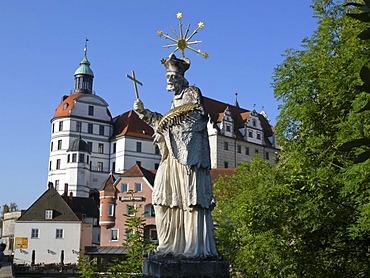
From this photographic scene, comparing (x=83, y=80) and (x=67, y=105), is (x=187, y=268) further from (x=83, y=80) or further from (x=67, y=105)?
(x=83, y=80)

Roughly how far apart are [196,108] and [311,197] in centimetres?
585

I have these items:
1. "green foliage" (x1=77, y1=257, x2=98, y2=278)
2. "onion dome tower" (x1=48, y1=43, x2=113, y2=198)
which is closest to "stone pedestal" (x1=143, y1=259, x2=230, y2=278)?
"green foliage" (x1=77, y1=257, x2=98, y2=278)

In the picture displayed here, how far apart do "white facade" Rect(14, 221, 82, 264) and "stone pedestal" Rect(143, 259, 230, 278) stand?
166 feet

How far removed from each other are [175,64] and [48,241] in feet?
169

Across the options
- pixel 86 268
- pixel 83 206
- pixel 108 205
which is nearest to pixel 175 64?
pixel 86 268

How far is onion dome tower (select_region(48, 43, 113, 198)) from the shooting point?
7194 centimetres

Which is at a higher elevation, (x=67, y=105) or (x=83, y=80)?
(x=83, y=80)

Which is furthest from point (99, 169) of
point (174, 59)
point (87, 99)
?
point (174, 59)

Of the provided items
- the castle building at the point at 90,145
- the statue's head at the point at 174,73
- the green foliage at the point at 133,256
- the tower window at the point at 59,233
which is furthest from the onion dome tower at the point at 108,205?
the statue's head at the point at 174,73

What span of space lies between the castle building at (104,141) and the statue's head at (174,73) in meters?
62.5

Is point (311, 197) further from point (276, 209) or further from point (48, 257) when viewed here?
point (48, 257)

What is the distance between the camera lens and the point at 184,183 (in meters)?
6.68

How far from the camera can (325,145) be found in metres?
12.4

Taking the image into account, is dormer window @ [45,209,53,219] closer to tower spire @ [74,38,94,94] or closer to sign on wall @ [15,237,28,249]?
sign on wall @ [15,237,28,249]
